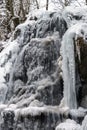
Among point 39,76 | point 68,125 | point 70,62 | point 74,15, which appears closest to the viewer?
point 68,125

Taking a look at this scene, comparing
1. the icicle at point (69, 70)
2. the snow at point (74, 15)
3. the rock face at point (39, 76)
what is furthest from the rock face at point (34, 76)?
the icicle at point (69, 70)

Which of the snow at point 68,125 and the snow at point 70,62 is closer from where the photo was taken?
the snow at point 68,125

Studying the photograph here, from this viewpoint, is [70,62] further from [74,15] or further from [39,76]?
[74,15]

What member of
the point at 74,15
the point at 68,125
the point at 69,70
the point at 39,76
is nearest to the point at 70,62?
the point at 69,70

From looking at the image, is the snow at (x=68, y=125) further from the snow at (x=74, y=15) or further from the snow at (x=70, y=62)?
the snow at (x=74, y=15)

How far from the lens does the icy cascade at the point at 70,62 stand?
695 cm

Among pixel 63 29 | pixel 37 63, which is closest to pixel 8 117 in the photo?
pixel 37 63

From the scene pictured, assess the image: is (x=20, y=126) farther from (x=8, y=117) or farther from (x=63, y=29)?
(x=63, y=29)

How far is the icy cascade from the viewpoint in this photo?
695cm

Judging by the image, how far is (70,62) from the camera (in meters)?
7.16

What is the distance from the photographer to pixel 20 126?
22.7 feet

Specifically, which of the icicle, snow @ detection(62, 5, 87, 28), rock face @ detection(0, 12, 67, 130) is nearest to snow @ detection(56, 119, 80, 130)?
rock face @ detection(0, 12, 67, 130)

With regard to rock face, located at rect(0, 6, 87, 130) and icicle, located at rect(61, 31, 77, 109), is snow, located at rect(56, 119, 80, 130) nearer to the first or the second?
rock face, located at rect(0, 6, 87, 130)

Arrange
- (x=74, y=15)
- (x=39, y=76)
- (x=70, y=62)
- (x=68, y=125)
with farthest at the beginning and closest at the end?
1. (x=74, y=15)
2. (x=39, y=76)
3. (x=70, y=62)
4. (x=68, y=125)
